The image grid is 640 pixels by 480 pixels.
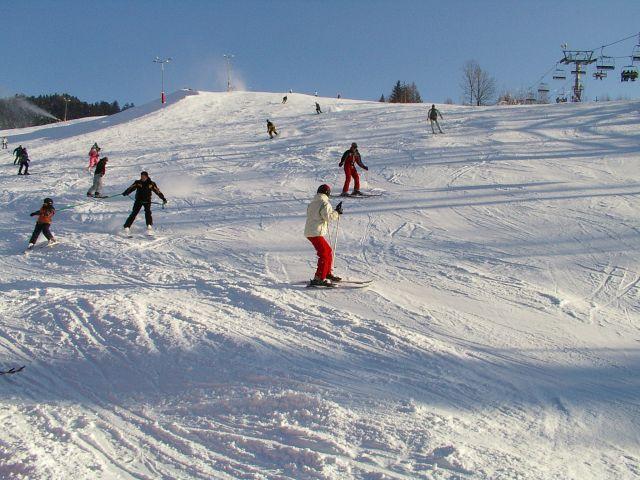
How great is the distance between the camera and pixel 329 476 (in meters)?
3.27

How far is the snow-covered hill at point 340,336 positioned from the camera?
358 cm

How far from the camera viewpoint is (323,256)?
7.07 m

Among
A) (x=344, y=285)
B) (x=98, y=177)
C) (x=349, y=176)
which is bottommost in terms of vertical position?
(x=344, y=285)

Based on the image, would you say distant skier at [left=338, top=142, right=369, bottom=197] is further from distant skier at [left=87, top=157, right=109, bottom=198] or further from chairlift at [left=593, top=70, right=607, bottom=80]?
chairlift at [left=593, top=70, right=607, bottom=80]

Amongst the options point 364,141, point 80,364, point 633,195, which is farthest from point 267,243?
point 364,141

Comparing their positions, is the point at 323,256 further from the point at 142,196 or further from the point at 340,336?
the point at 142,196

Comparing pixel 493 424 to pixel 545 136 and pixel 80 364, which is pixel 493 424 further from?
pixel 545 136

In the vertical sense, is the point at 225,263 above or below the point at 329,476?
above

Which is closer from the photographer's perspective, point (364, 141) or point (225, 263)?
point (225, 263)

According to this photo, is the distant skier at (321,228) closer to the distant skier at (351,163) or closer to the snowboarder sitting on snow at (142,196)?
the snowboarder sitting on snow at (142,196)

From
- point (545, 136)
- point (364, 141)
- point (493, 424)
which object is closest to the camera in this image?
point (493, 424)

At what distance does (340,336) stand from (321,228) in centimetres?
195

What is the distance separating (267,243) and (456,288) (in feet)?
13.2

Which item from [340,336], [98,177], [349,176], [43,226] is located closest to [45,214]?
[43,226]
